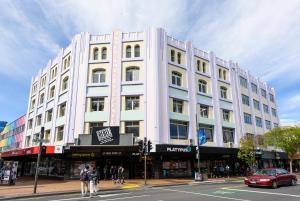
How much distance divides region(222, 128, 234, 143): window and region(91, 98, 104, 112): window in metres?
16.1

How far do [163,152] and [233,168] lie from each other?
15.0 meters

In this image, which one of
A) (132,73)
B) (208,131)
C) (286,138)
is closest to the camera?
(132,73)

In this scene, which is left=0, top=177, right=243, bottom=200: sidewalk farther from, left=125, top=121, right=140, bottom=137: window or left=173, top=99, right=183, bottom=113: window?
left=173, top=99, right=183, bottom=113: window

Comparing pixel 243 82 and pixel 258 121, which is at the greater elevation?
pixel 243 82

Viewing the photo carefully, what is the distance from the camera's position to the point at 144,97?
29312mm

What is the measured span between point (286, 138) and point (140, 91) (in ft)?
71.3

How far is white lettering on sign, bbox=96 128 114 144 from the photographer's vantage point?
26375 mm

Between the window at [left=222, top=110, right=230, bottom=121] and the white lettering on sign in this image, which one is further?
the window at [left=222, top=110, right=230, bottom=121]

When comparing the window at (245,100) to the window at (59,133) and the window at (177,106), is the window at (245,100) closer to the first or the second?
the window at (177,106)

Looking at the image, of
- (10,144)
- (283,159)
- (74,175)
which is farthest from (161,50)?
(10,144)

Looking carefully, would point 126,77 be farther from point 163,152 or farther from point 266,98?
point 266,98

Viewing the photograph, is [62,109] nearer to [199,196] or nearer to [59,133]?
[59,133]

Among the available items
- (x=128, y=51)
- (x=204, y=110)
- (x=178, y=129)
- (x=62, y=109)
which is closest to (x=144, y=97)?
(x=178, y=129)

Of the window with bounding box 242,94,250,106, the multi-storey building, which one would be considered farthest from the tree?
the window with bounding box 242,94,250,106
